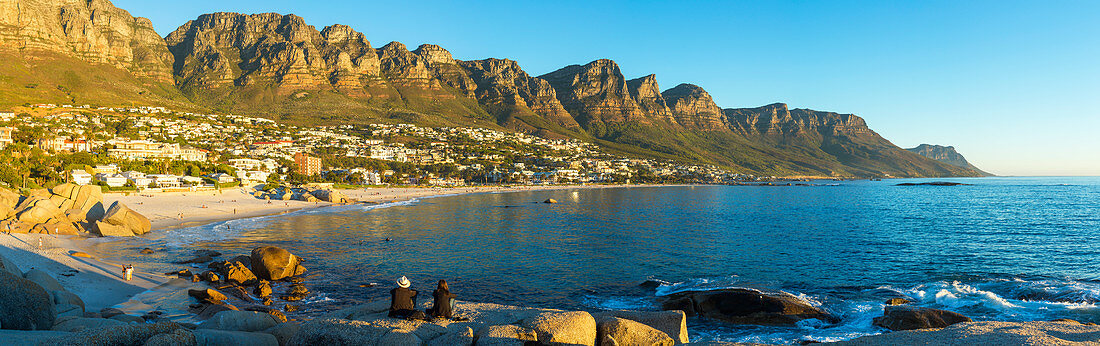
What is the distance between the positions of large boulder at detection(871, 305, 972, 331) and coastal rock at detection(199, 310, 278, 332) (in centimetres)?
2201

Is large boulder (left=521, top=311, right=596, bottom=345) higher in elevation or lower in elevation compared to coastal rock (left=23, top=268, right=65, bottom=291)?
higher

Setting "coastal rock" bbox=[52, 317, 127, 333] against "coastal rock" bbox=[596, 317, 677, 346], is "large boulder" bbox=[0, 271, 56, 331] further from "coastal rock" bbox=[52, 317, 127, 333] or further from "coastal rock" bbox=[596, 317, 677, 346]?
"coastal rock" bbox=[596, 317, 677, 346]

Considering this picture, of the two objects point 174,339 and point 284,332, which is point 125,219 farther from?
point 174,339

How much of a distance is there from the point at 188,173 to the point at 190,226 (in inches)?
2665

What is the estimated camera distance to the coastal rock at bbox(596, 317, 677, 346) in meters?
11.5

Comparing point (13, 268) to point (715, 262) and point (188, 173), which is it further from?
point (188, 173)

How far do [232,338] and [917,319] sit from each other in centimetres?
2258

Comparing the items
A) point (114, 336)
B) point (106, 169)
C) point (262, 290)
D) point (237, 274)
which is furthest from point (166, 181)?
point (114, 336)

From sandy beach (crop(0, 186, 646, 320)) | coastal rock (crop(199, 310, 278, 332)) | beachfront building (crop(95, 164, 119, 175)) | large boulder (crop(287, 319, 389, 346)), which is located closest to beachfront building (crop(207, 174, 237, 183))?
beachfront building (crop(95, 164, 119, 175))

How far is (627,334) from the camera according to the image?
38.2 feet

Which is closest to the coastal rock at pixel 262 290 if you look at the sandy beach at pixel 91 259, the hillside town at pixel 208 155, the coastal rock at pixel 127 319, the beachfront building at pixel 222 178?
the sandy beach at pixel 91 259

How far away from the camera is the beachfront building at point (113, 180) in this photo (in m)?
85.4

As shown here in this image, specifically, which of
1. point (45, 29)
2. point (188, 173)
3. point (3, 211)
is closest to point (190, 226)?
point (3, 211)

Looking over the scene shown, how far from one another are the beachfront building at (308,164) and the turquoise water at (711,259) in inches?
3757
